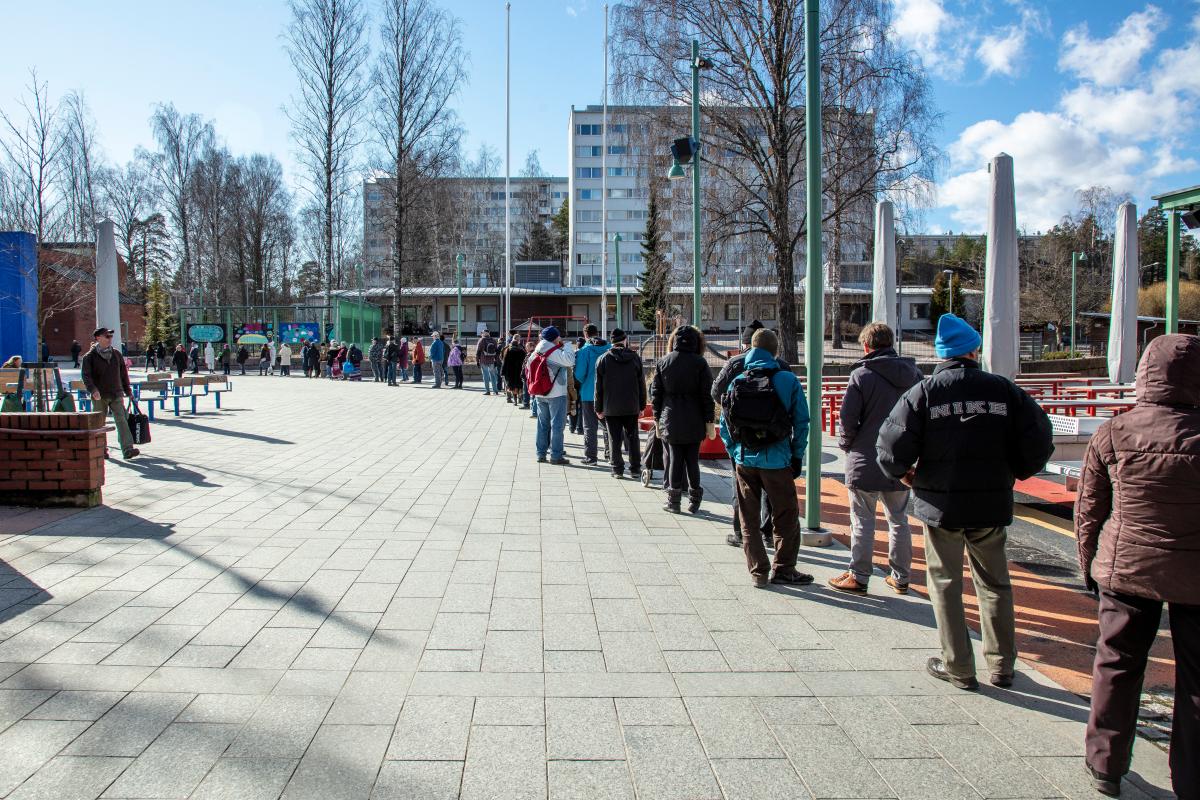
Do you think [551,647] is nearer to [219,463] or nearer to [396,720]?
[396,720]

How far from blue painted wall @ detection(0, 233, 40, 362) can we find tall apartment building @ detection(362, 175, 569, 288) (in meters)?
41.4

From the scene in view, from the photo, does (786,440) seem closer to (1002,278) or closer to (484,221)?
(1002,278)

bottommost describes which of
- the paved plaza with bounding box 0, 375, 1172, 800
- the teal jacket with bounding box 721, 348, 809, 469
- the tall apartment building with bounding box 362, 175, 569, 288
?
the paved plaza with bounding box 0, 375, 1172, 800

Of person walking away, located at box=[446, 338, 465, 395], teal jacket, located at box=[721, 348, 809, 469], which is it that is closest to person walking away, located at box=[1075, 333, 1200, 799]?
teal jacket, located at box=[721, 348, 809, 469]

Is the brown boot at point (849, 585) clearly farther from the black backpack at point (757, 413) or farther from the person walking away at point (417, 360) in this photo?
the person walking away at point (417, 360)

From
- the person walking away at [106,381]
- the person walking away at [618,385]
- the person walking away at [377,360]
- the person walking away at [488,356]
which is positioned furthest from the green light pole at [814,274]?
the person walking away at [377,360]

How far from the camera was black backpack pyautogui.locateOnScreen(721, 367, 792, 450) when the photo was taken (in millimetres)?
5062

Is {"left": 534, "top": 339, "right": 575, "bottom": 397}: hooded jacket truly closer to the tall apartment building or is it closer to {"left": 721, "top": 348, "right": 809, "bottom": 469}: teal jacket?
{"left": 721, "top": 348, "right": 809, "bottom": 469}: teal jacket

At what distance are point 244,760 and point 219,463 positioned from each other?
7863 mm

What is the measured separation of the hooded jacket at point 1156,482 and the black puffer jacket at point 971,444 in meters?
0.66

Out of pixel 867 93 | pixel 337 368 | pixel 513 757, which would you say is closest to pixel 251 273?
pixel 337 368

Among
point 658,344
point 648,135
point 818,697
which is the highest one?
point 648,135

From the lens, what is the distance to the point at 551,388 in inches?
404

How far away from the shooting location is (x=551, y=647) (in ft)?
13.5
